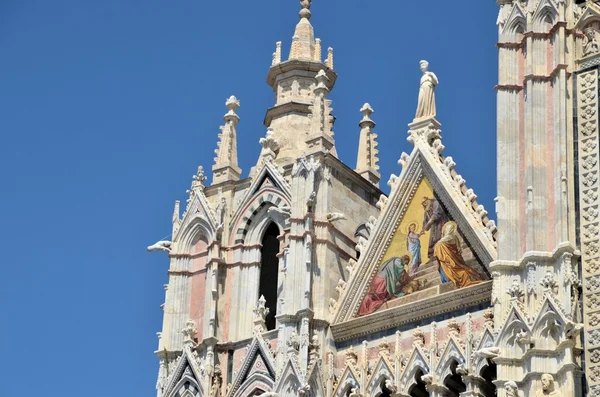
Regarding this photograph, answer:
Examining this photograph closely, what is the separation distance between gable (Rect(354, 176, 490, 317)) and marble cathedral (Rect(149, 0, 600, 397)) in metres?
0.03

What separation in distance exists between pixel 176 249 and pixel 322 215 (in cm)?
289

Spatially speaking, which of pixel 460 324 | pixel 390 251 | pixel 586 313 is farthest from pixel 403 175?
pixel 586 313

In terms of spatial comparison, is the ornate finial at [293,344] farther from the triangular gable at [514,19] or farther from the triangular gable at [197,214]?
the triangular gable at [514,19]

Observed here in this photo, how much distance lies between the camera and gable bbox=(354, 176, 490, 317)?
2534 cm

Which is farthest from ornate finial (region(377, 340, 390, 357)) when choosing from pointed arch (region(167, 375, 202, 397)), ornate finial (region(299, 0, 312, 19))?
ornate finial (region(299, 0, 312, 19))

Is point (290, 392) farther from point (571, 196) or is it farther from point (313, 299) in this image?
A: point (571, 196)

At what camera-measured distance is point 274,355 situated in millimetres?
26609

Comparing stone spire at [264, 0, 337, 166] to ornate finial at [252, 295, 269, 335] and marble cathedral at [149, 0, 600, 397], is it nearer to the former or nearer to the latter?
marble cathedral at [149, 0, 600, 397]

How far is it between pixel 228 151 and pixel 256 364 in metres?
4.25

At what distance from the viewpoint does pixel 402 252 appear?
26.3m

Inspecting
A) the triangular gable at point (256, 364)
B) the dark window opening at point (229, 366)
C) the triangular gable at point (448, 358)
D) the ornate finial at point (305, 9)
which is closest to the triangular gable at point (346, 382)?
the triangular gable at point (256, 364)

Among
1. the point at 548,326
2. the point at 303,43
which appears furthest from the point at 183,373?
the point at 548,326

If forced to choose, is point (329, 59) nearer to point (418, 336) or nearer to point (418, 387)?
point (418, 336)

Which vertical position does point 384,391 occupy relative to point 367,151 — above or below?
below
